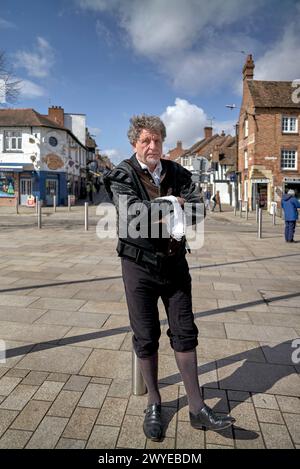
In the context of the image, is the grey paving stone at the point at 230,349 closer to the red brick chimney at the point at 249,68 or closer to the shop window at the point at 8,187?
the shop window at the point at 8,187

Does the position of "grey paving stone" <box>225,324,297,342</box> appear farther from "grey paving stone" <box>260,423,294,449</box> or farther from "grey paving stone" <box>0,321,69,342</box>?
"grey paving stone" <box>0,321,69,342</box>

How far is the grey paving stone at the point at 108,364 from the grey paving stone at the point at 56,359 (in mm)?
77

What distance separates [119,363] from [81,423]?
0.92m

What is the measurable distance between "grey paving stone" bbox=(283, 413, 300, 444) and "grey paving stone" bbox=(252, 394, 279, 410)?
0.13 metres

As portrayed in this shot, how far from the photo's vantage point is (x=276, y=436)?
246 centimetres

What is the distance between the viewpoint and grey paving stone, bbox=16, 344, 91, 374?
334cm

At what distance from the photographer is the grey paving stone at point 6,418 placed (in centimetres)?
250

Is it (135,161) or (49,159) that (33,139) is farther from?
(135,161)

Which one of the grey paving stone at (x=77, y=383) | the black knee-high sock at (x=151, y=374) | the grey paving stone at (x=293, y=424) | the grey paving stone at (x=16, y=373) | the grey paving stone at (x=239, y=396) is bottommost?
the grey paving stone at (x=293, y=424)

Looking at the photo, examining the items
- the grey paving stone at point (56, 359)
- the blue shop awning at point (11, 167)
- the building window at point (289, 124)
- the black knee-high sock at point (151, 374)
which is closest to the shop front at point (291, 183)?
the building window at point (289, 124)

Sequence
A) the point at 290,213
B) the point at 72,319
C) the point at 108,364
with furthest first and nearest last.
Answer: the point at 290,213, the point at 72,319, the point at 108,364

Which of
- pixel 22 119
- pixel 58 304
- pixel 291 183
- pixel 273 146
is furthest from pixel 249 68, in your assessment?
pixel 58 304

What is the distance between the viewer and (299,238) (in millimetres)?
13672

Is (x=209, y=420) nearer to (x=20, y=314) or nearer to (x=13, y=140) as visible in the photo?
(x=20, y=314)
